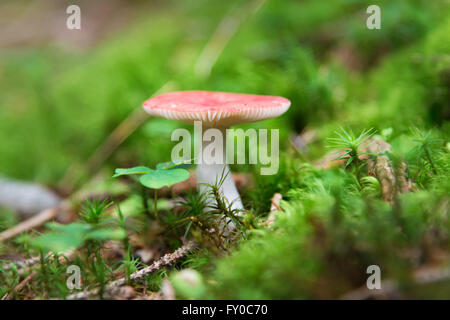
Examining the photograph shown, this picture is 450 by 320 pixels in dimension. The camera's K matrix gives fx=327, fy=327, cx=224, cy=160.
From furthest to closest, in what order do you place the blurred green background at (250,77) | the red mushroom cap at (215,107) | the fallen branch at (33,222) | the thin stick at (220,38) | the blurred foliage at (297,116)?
the thin stick at (220,38)
the blurred green background at (250,77)
the fallen branch at (33,222)
the red mushroom cap at (215,107)
the blurred foliage at (297,116)

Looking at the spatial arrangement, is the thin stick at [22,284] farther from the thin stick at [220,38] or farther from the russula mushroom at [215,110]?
the thin stick at [220,38]

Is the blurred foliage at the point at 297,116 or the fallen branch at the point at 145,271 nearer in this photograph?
the blurred foliage at the point at 297,116

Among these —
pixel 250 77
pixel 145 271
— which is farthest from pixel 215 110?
pixel 250 77

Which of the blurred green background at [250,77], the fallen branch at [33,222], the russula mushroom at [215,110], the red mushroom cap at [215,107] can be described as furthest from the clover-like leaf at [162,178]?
the blurred green background at [250,77]

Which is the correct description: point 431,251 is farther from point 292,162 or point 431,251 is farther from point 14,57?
point 14,57

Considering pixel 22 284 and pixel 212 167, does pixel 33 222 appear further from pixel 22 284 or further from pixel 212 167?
pixel 212 167

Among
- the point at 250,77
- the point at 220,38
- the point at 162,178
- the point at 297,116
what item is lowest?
the point at 162,178

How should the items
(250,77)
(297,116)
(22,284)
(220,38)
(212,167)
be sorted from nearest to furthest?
(22,284) → (212,167) → (297,116) → (250,77) → (220,38)
